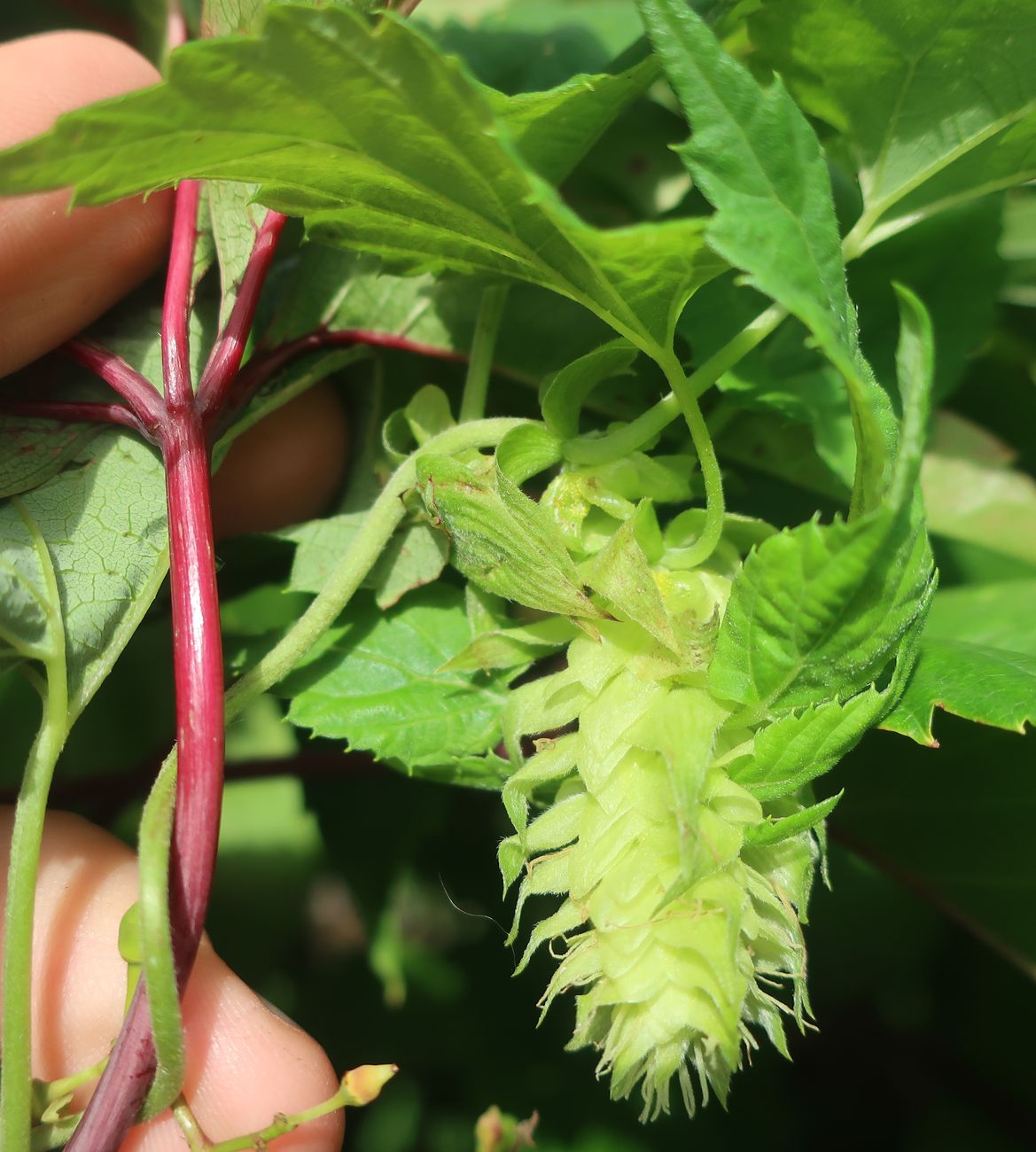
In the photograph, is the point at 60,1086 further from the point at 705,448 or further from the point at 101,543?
the point at 705,448

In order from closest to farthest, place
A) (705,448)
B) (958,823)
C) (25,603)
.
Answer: (705,448) → (25,603) → (958,823)

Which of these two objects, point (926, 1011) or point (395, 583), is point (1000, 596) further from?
point (926, 1011)

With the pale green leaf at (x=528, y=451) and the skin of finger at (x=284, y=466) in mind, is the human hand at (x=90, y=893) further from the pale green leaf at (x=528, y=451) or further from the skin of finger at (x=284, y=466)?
the pale green leaf at (x=528, y=451)

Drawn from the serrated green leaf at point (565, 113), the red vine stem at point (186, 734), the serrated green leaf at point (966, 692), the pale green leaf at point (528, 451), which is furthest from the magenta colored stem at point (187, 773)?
the serrated green leaf at point (966, 692)

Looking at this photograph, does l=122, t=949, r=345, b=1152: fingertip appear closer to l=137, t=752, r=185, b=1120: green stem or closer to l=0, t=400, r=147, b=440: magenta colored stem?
l=137, t=752, r=185, b=1120: green stem

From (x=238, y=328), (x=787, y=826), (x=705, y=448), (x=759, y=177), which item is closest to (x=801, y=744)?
(x=787, y=826)

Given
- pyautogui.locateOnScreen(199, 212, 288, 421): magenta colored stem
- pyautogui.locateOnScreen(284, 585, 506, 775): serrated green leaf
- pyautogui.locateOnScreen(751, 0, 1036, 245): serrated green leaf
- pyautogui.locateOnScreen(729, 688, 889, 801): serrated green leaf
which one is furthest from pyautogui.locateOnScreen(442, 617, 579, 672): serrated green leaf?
pyautogui.locateOnScreen(751, 0, 1036, 245): serrated green leaf

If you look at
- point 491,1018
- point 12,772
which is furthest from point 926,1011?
point 12,772
